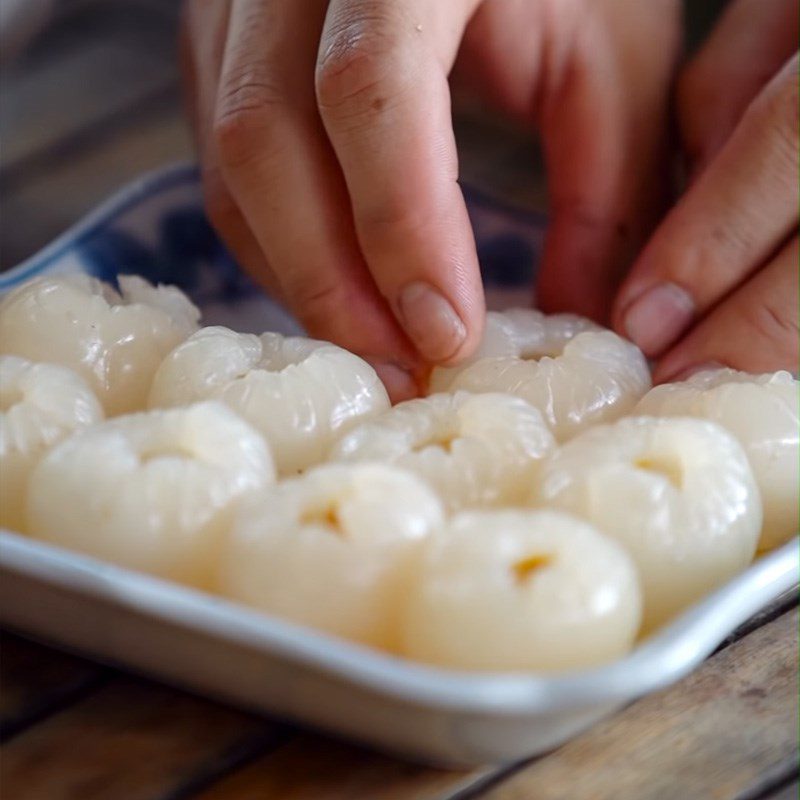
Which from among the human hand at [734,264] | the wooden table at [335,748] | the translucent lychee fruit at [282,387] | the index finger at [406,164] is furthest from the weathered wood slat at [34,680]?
the human hand at [734,264]


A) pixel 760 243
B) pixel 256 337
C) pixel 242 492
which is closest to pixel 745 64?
pixel 760 243

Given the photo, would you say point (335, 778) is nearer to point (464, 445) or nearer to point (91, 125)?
point (464, 445)

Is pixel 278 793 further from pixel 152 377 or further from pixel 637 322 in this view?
pixel 637 322

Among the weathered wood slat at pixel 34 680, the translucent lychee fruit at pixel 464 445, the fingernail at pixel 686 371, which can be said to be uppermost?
the translucent lychee fruit at pixel 464 445

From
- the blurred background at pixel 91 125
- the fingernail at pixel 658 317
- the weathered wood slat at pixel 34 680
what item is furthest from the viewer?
the blurred background at pixel 91 125

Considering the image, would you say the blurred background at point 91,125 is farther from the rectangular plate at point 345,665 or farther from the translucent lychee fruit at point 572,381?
the rectangular plate at point 345,665

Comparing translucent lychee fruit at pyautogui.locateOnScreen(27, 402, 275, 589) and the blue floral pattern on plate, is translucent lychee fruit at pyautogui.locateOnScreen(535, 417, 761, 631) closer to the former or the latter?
translucent lychee fruit at pyautogui.locateOnScreen(27, 402, 275, 589)

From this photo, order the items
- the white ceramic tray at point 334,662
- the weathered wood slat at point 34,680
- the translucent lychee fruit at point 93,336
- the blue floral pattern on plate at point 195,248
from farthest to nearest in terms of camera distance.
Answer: the blue floral pattern on plate at point 195,248, the translucent lychee fruit at point 93,336, the weathered wood slat at point 34,680, the white ceramic tray at point 334,662
